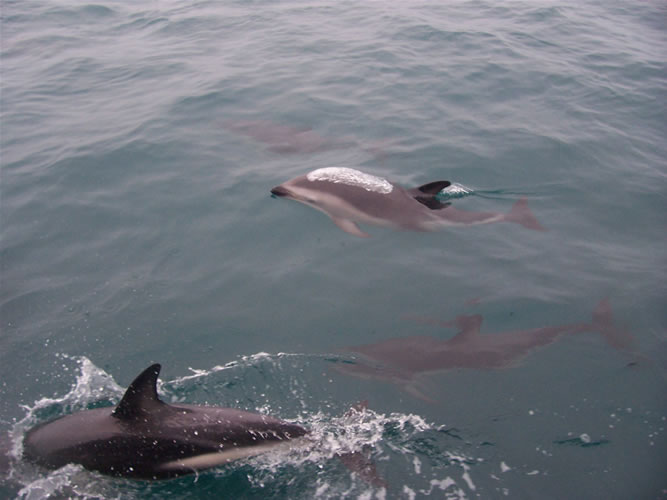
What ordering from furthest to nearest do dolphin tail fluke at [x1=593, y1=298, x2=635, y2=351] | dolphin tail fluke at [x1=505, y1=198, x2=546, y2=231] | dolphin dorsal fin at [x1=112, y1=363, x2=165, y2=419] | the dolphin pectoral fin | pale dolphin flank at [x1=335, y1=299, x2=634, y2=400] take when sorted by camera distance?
dolphin tail fluke at [x1=505, y1=198, x2=546, y2=231] → the dolphin pectoral fin → dolphin tail fluke at [x1=593, y1=298, x2=635, y2=351] → pale dolphin flank at [x1=335, y1=299, x2=634, y2=400] → dolphin dorsal fin at [x1=112, y1=363, x2=165, y2=419]

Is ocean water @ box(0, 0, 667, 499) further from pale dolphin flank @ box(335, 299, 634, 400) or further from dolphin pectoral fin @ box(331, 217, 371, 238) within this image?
dolphin pectoral fin @ box(331, 217, 371, 238)

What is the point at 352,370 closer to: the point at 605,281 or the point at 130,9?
the point at 605,281

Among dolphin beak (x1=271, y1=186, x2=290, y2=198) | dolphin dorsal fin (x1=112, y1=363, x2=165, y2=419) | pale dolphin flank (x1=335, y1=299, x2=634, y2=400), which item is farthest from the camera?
dolphin beak (x1=271, y1=186, x2=290, y2=198)

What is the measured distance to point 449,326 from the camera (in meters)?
6.61

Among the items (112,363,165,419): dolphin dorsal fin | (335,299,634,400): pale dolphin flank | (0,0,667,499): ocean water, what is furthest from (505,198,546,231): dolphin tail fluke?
(112,363,165,419): dolphin dorsal fin

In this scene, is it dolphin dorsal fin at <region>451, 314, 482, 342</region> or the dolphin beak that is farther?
the dolphin beak

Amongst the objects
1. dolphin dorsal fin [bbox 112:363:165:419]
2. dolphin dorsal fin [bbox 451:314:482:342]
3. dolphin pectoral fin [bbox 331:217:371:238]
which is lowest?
dolphin dorsal fin [bbox 451:314:482:342]

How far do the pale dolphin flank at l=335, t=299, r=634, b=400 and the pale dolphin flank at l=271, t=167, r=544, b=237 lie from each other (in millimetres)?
2187

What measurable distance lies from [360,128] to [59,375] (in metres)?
7.91

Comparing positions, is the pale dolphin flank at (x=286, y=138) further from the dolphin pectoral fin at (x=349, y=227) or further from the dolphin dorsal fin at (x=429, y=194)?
the dolphin dorsal fin at (x=429, y=194)

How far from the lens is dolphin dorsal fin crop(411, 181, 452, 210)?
8461 mm

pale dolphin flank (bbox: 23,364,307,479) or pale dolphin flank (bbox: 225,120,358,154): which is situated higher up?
pale dolphin flank (bbox: 225,120,358,154)

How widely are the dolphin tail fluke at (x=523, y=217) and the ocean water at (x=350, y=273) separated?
149 millimetres

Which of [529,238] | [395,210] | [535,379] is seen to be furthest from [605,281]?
[395,210]
